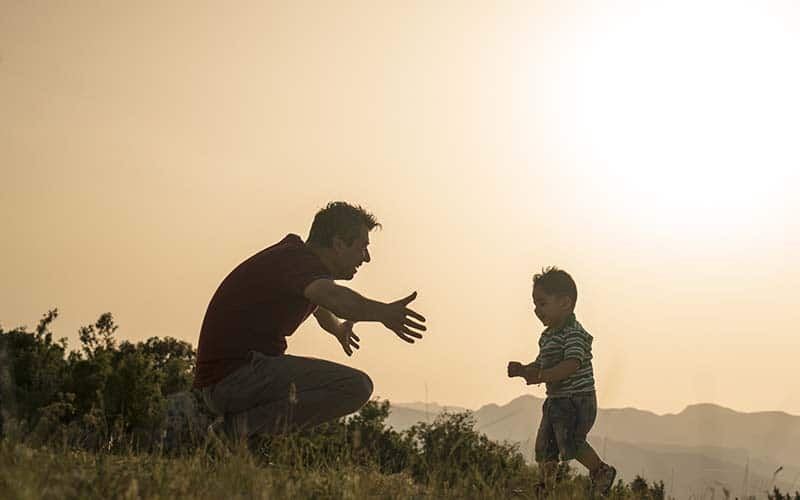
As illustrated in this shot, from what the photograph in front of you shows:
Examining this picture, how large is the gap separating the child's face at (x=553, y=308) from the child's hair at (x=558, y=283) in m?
0.04

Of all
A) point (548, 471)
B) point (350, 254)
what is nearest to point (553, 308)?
point (548, 471)

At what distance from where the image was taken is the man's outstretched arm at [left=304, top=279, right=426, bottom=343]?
738cm

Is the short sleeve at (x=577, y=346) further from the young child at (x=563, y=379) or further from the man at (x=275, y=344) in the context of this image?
the man at (x=275, y=344)

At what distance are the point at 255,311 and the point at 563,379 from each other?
2.78 meters

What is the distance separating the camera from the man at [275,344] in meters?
8.02

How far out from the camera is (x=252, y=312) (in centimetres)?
820

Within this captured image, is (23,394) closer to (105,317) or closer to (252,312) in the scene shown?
(105,317)

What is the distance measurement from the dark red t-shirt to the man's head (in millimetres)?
194

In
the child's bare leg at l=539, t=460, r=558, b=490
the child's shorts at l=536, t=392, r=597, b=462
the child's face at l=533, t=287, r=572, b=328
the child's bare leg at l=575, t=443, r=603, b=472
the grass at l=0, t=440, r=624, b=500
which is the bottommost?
the grass at l=0, t=440, r=624, b=500

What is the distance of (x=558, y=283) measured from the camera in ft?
31.5

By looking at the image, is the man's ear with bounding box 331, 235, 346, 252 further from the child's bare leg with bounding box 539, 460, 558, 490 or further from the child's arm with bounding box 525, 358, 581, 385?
the child's bare leg with bounding box 539, 460, 558, 490

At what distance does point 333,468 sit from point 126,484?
6.98ft

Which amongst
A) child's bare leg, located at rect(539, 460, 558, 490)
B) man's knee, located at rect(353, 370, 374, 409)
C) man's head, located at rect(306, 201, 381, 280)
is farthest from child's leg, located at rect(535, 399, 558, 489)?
man's head, located at rect(306, 201, 381, 280)

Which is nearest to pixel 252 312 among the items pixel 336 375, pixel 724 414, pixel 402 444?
pixel 336 375
